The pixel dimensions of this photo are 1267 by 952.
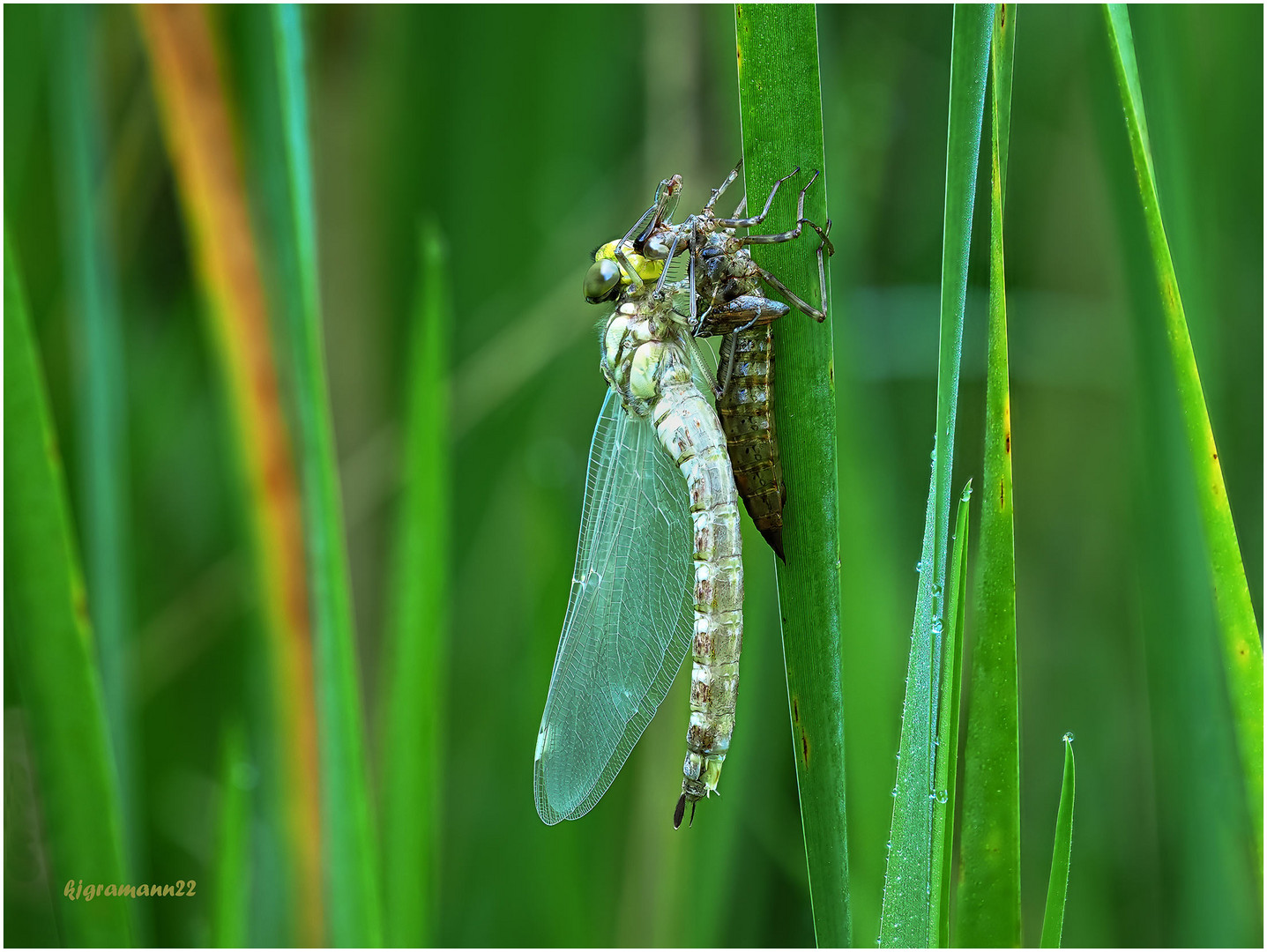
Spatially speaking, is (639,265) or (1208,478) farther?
(639,265)

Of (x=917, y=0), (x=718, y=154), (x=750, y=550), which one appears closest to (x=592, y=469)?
(x=750, y=550)

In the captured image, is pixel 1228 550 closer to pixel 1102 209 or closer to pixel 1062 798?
pixel 1062 798

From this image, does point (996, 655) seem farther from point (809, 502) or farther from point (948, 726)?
point (809, 502)

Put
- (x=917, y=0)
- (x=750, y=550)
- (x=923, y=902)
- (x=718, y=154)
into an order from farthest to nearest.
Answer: (x=718, y=154) < (x=917, y=0) < (x=750, y=550) < (x=923, y=902)

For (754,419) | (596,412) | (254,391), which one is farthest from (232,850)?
(596,412)

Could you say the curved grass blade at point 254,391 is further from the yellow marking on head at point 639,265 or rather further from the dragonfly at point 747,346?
the dragonfly at point 747,346
